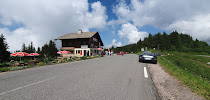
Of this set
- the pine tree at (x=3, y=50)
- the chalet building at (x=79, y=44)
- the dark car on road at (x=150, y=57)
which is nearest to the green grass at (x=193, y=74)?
the dark car on road at (x=150, y=57)

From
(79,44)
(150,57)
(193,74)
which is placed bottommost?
(193,74)

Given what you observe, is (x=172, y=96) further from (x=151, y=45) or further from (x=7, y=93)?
(x=151, y=45)

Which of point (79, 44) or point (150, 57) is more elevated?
point (79, 44)

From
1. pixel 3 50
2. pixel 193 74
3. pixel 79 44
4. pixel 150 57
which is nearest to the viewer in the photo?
pixel 193 74

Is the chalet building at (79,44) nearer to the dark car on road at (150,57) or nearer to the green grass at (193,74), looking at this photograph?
the green grass at (193,74)

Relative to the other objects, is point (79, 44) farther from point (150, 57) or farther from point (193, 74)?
point (193, 74)

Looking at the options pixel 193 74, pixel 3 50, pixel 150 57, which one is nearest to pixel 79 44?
pixel 3 50

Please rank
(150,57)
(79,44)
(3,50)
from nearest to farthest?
(150,57), (3,50), (79,44)

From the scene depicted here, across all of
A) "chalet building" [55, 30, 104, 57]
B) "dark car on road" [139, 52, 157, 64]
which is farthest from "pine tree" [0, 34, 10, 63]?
"dark car on road" [139, 52, 157, 64]

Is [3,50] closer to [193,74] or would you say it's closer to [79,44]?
[79,44]

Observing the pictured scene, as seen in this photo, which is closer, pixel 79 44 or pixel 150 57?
pixel 150 57

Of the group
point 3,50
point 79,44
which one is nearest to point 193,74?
point 79,44

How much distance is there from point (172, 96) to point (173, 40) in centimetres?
8320

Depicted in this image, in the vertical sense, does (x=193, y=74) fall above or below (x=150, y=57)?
below
